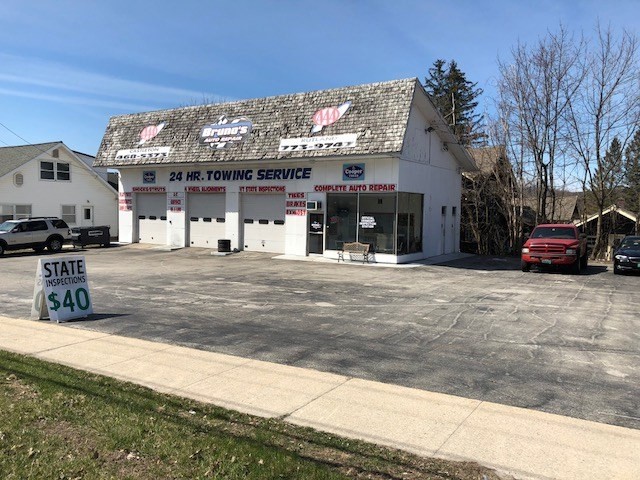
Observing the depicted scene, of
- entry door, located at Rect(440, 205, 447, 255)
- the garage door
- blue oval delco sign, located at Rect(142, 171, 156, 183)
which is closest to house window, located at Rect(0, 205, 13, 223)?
blue oval delco sign, located at Rect(142, 171, 156, 183)

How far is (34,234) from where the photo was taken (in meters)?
27.2

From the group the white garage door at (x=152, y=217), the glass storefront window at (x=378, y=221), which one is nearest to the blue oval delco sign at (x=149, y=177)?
the white garage door at (x=152, y=217)

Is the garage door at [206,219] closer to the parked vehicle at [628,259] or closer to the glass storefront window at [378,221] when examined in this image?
the glass storefront window at [378,221]

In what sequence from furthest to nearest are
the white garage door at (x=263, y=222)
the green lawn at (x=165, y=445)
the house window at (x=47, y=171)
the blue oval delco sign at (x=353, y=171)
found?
the house window at (x=47, y=171), the white garage door at (x=263, y=222), the blue oval delco sign at (x=353, y=171), the green lawn at (x=165, y=445)

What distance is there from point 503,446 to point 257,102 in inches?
951

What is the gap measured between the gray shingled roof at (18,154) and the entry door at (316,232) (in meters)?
22.5

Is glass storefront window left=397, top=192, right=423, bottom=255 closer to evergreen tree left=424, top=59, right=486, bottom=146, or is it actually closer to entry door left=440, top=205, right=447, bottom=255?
entry door left=440, top=205, right=447, bottom=255

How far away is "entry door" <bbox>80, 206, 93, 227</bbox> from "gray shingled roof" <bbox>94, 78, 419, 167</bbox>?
9.19 meters

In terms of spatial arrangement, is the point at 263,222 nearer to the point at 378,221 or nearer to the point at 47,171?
the point at 378,221

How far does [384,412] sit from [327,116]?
19.6m

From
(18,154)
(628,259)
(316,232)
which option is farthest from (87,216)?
(628,259)

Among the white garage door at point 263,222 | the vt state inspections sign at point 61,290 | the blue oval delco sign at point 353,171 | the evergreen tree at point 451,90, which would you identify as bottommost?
the vt state inspections sign at point 61,290

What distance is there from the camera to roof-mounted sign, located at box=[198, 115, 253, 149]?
26031 mm

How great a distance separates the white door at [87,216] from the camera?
129 feet
